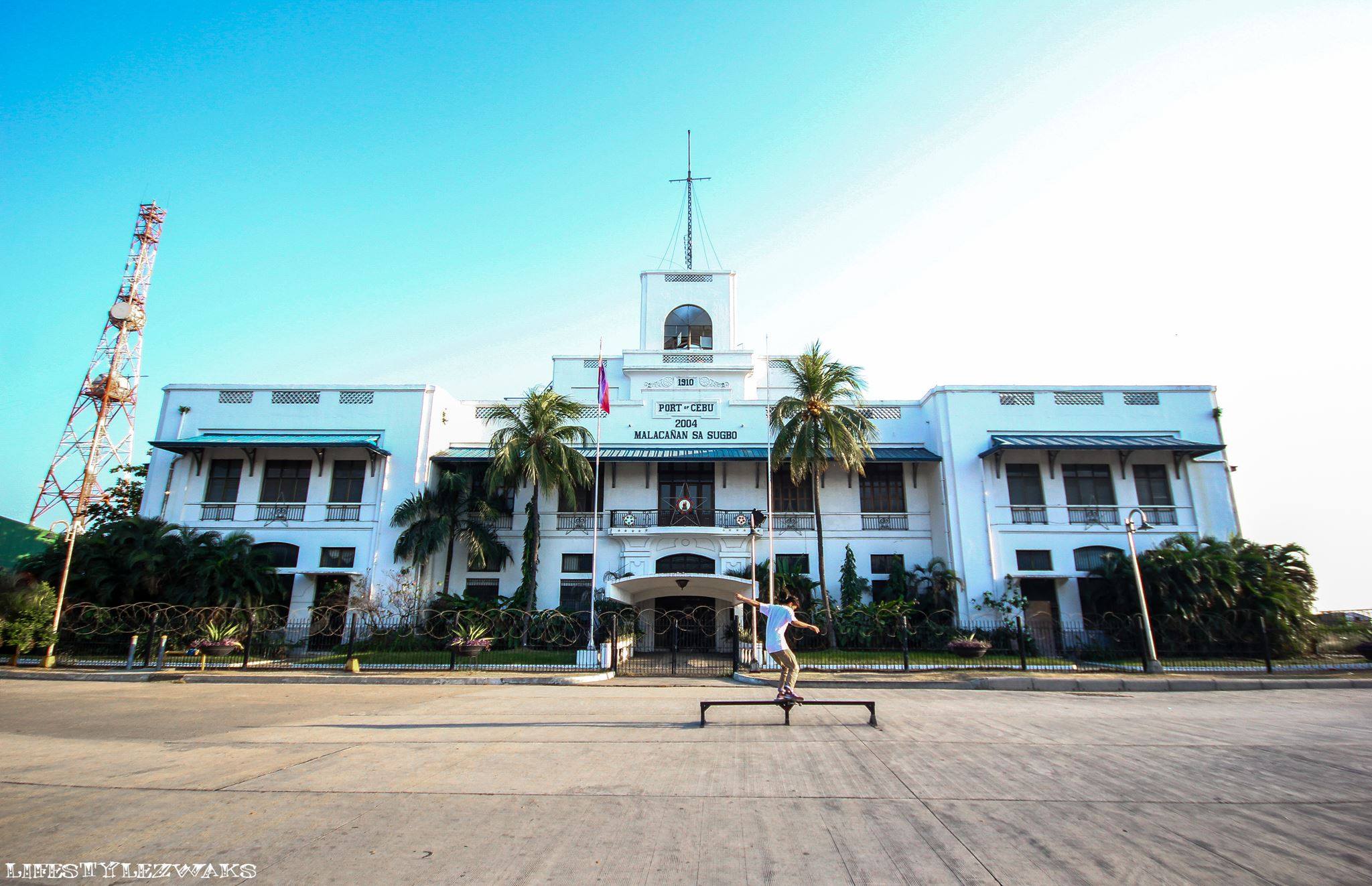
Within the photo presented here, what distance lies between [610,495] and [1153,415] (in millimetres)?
24388

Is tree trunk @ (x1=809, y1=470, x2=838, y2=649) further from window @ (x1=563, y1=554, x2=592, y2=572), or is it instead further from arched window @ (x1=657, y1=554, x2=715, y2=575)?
window @ (x1=563, y1=554, x2=592, y2=572)

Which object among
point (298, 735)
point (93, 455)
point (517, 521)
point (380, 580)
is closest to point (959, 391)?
A: point (517, 521)

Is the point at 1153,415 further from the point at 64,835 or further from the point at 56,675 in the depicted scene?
the point at 56,675

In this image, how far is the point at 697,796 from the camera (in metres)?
5.77

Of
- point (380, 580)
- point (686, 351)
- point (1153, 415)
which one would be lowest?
point (380, 580)

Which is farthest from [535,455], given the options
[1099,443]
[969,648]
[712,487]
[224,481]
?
[1099,443]

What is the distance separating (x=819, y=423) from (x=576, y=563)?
480 inches

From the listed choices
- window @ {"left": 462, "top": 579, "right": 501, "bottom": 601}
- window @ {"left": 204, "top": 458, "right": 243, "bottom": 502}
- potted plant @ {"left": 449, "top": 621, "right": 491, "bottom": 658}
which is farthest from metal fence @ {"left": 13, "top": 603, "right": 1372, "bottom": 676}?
window @ {"left": 204, "top": 458, "right": 243, "bottom": 502}

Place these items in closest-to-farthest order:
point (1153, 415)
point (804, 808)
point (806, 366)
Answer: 1. point (804, 808)
2. point (806, 366)
3. point (1153, 415)

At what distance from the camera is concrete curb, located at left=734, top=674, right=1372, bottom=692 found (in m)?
15.8

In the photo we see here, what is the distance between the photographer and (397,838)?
475 centimetres

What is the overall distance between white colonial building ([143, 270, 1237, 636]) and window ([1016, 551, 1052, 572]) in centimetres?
7

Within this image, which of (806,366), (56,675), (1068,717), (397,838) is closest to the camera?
(397,838)

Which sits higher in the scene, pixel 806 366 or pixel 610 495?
pixel 806 366
